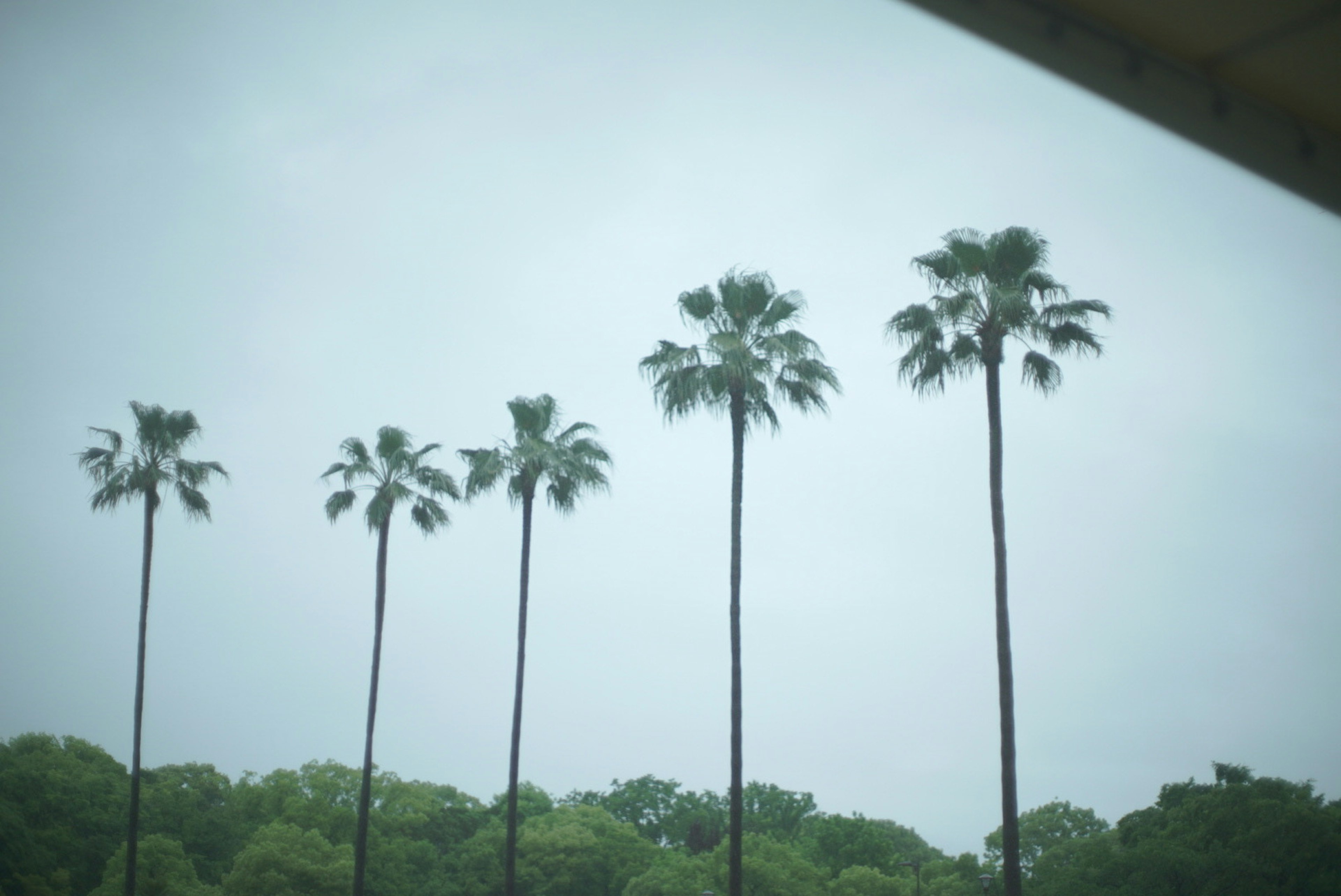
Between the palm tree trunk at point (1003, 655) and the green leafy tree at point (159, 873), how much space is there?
35777 millimetres

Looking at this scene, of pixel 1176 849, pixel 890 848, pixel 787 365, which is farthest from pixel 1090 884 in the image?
pixel 890 848

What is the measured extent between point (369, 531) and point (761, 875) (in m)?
22.5

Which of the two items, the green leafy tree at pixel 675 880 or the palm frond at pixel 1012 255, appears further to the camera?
the green leafy tree at pixel 675 880

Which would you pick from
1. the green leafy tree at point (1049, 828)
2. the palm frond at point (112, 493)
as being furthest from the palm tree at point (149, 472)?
the green leafy tree at point (1049, 828)

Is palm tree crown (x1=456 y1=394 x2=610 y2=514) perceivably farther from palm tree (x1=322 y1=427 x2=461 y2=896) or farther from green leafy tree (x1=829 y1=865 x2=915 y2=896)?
green leafy tree (x1=829 y1=865 x2=915 y2=896)

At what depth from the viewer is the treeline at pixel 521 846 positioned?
38.1m

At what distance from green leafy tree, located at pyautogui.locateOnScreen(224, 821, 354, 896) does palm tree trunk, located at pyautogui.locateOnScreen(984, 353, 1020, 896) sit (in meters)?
30.9

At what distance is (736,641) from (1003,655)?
21.6ft

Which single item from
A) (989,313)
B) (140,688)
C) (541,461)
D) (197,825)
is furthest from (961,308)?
(197,825)

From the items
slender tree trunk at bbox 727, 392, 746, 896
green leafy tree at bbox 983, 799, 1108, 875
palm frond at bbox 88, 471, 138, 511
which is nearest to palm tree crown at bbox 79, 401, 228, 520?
palm frond at bbox 88, 471, 138, 511

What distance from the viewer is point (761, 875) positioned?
45.5 m

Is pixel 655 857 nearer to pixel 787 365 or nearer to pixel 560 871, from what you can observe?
pixel 560 871

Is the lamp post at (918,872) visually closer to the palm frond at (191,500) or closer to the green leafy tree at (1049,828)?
the green leafy tree at (1049,828)

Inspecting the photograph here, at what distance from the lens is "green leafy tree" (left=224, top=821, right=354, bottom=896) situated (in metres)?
42.2
